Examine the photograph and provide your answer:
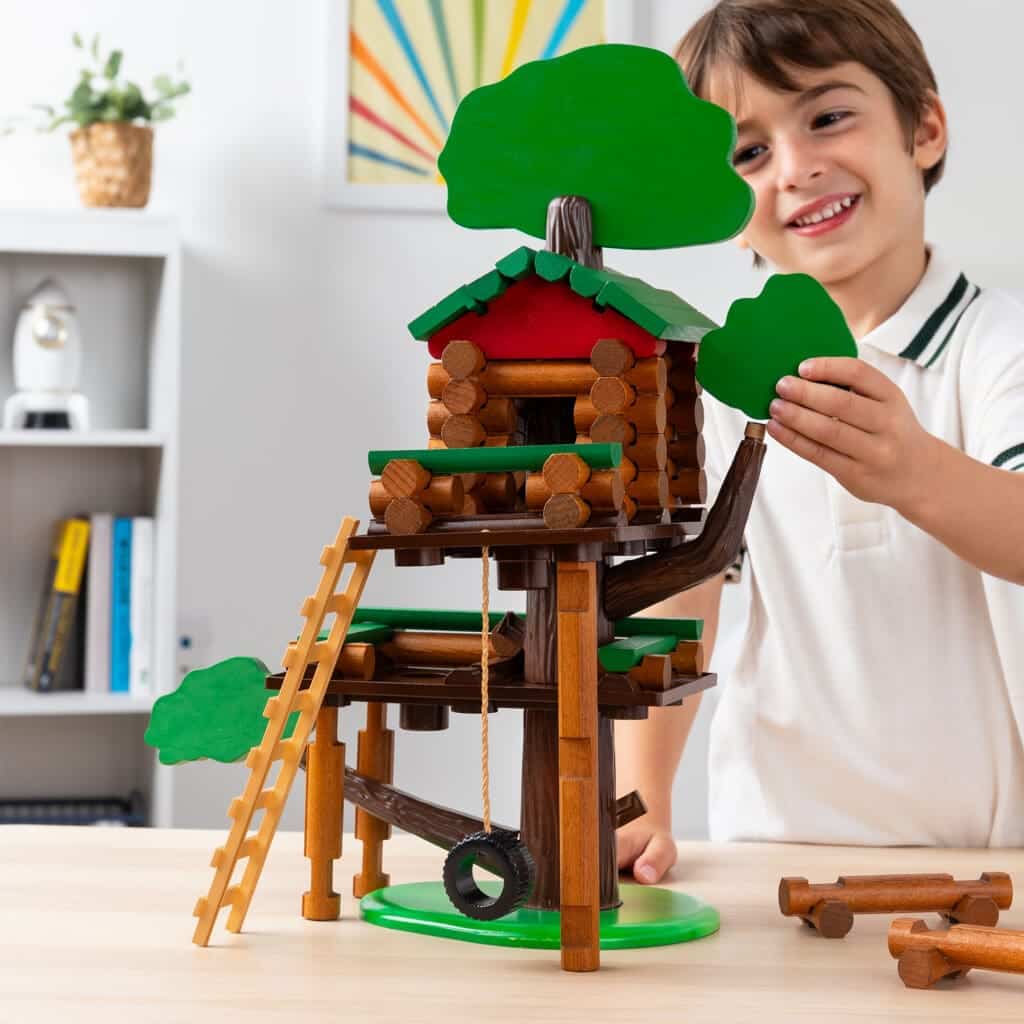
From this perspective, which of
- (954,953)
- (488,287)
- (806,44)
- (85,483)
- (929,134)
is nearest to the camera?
(954,953)

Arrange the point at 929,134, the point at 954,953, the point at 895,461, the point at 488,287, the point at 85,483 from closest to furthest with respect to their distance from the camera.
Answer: the point at 954,953 → the point at 488,287 → the point at 895,461 → the point at 929,134 → the point at 85,483

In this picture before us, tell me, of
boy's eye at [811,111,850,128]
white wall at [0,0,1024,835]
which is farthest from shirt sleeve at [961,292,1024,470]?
white wall at [0,0,1024,835]

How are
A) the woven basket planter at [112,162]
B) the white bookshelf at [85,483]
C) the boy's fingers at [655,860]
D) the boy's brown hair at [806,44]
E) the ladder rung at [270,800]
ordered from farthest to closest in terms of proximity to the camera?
1. the white bookshelf at [85,483]
2. the woven basket planter at [112,162]
3. the boy's brown hair at [806,44]
4. the boy's fingers at [655,860]
5. the ladder rung at [270,800]

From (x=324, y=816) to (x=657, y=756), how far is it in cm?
50

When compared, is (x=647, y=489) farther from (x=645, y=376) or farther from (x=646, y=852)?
(x=646, y=852)

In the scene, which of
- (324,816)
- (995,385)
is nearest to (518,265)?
(324,816)

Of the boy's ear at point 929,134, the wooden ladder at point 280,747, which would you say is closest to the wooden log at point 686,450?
the wooden ladder at point 280,747

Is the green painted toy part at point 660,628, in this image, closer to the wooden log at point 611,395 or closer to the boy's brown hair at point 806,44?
the wooden log at point 611,395

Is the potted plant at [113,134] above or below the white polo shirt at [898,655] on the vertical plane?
above

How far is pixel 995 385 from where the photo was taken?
132 centimetres

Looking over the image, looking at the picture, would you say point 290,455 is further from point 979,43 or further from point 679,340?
point 679,340

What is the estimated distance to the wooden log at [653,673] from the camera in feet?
2.45

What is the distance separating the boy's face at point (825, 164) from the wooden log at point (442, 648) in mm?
624

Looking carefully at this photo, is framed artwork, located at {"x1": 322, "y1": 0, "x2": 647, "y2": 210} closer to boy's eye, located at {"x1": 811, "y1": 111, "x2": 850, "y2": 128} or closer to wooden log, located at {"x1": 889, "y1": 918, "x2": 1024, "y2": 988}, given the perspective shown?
boy's eye, located at {"x1": 811, "y1": 111, "x2": 850, "y2": 128}
